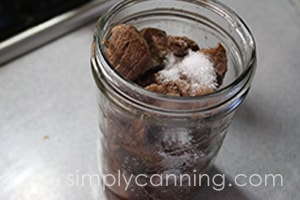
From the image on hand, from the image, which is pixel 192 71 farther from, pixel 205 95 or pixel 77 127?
pixel 77 127

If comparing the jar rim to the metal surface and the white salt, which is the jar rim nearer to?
the white salt

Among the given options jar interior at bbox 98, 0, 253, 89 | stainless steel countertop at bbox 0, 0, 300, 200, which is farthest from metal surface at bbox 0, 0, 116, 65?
jar interior at bbox 98, 0, 253, 89

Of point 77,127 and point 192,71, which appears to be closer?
point 192,71

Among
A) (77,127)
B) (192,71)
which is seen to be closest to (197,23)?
(192,71)

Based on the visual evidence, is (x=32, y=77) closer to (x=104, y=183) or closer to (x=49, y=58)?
(x=49, y=58)

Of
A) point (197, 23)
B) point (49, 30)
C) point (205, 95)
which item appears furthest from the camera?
point (49, 30)

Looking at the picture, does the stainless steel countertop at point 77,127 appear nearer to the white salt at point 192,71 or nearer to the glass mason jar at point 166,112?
the glass mason jar at point 166,112
